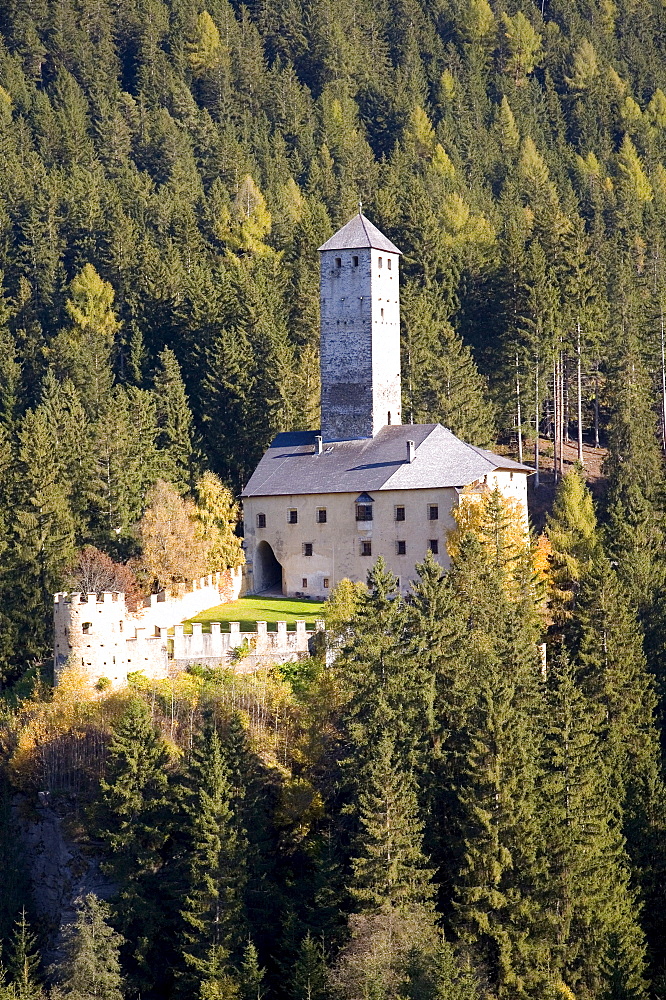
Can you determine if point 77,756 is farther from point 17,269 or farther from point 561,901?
point 17,269

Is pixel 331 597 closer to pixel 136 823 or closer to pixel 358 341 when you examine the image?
pixel 136 823

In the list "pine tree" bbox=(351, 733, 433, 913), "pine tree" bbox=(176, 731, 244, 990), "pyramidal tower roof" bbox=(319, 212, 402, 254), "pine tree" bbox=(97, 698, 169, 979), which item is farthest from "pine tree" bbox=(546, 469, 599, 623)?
"pine tree" bbox=(97, 698, 169, 979)

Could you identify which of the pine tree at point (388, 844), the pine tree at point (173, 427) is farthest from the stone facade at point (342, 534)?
the pine tree at point (388, 844)

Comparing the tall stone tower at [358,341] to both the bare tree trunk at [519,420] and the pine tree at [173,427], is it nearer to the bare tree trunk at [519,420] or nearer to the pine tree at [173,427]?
the pine tree at [173,427]

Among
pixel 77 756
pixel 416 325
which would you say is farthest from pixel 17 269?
pixel 77 756

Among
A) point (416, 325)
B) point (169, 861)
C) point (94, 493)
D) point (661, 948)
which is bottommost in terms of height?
point (661, 948)

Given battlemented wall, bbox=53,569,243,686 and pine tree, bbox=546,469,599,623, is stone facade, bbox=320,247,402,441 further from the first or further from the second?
battlemented wall, bbox=53,569,243,686
